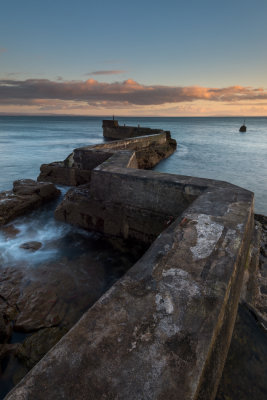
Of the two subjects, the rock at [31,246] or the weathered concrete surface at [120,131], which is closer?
the rock at [31,246]

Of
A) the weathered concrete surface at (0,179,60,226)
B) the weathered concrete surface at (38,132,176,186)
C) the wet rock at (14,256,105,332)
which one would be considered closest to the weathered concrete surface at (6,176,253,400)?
the wet rock at (14,256,105,332)

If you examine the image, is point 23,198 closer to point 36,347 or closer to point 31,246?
point 31,246

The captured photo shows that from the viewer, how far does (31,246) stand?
5.50m

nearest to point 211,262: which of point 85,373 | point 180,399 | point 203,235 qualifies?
point 203,235

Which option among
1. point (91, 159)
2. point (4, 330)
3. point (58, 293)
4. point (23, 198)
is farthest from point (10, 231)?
point (4, 330)

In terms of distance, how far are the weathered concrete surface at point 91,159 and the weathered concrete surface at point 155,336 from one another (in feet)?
16.3

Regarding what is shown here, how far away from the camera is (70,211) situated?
18.5 feet

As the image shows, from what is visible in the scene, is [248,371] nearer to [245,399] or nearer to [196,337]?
[245,399]

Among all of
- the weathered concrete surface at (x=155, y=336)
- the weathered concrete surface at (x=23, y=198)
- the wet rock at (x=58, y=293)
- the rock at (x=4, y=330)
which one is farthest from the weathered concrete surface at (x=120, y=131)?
the weathered concrete surface at (x=155, y=336)

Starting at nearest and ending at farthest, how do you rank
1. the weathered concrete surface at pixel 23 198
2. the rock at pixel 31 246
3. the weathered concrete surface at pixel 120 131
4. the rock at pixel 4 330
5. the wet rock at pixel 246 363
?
1. the wet rock at pixel 246 363
2. the rock at pixel 4 330
3. the rock at pixel 31 246
4. the weathered concrete surface at pixel 23 198
5. the weathered concrete surface at pixel 120 131

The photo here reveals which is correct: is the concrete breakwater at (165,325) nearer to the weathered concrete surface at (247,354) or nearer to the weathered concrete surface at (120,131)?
the weathered concrete surface at (247,354)

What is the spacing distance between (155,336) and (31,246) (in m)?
4.80

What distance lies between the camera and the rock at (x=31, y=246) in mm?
5423

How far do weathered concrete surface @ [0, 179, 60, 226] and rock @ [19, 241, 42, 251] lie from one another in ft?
4.83
